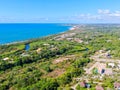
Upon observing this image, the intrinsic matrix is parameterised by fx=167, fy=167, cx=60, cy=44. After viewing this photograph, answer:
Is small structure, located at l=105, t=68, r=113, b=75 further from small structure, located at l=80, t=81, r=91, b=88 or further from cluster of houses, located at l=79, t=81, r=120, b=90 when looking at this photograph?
small structure, located at l=80, t=81, r=91, b=88

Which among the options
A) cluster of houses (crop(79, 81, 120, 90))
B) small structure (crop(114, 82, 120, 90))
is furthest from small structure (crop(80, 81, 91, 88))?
small structure (crop(114, 82, 120, 90))

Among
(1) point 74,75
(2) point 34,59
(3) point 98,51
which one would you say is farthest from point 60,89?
(3) point 98,51

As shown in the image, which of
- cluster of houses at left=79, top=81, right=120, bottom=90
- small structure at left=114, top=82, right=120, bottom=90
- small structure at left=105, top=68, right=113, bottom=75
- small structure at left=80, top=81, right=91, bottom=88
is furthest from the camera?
small structure at left=105, top=68, right=113, bottom=75

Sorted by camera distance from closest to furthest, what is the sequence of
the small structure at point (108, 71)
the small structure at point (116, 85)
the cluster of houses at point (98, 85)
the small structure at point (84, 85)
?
the cluster of houses at point (98, 85)
the small structure at point (116, 85)
the small structure at point (84, 85)
the small structure at point (108, 71)

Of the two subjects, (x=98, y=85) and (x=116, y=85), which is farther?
(x=98, y=85)

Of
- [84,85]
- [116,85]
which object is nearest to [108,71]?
[116,85]

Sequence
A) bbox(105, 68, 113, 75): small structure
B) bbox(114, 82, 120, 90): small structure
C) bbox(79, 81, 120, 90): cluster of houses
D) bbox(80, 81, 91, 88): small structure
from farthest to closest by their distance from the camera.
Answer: bbox(105, 68, 113, 75): small structure → bbox(80, 81, 91, 88): small structure → bbox(114, 82, 120, 90): small structure → bbox(79, 81, 120, 90): cluster of houses

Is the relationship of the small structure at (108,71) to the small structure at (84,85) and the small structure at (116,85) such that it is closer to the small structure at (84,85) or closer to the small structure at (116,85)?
the small structure at (116,85)

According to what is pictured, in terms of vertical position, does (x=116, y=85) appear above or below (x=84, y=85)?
above

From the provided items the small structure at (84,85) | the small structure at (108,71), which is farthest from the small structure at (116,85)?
the small structure at (108,71)

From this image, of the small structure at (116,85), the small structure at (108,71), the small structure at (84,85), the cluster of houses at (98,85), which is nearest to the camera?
the cluster of houses at (98,85)

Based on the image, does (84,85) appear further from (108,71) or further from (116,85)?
(108,71)
